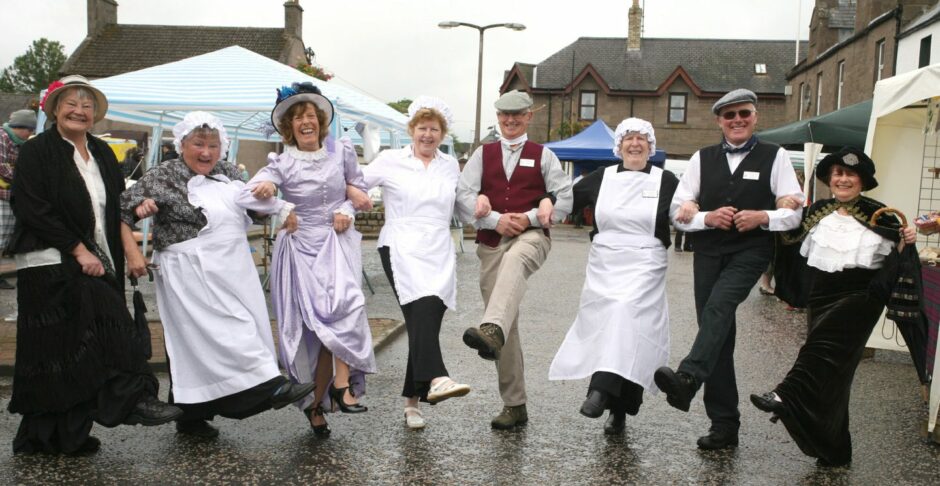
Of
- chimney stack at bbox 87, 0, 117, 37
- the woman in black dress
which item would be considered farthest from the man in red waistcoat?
chimney stack at bbox 87, 0, 117, 37

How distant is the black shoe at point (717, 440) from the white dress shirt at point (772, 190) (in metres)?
1.13

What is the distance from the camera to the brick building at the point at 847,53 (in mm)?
24797

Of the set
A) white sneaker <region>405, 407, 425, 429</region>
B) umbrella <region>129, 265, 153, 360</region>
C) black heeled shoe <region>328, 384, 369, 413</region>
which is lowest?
white sneaker <region>405, 407, 425, 429</region>

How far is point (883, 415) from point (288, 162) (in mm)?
4114

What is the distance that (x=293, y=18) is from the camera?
42.8 metres

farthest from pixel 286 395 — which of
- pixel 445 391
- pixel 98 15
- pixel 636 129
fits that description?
pixel 98 15

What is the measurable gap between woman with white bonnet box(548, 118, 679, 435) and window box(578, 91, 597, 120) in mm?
43568

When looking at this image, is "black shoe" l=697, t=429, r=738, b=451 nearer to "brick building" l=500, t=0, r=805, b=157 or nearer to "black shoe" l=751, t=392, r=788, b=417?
"black shoe" l=751, t=392, r=788, b=417

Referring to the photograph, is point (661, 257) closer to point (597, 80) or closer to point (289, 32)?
point (289, 32)

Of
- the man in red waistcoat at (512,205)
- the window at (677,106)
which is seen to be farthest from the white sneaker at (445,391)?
the window at (677,106)

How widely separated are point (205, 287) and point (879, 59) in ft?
84.3

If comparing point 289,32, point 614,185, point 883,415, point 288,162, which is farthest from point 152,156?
point 289,32

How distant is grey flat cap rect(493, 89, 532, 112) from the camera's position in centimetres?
552

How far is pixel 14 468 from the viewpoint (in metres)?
4.40
